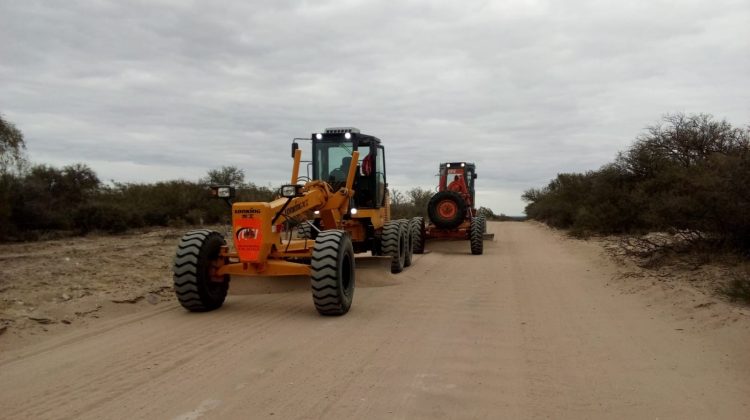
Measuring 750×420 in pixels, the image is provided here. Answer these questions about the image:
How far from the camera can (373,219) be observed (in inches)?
465

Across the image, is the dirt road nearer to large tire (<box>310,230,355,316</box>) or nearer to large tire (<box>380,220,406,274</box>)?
large tire (<box>310,230,355,316</box>)

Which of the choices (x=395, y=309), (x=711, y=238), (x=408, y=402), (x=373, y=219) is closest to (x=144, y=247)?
(x=373, y=219)

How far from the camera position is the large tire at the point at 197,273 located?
776 centimetres

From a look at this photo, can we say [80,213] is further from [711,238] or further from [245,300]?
[711,238]

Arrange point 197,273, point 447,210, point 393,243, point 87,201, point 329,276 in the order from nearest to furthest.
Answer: point 329,276 → point 197,273 → point 393,243 → point 447,210 → point 87,201

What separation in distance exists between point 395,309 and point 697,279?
5.03 m

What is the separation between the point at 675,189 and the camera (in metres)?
12.8

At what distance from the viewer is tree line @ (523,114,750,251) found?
32.8 ft

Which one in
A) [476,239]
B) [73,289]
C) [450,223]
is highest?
[450,223]

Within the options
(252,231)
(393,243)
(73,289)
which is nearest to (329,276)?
(252,231)

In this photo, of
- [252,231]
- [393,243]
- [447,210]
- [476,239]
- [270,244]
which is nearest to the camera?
[252,231]

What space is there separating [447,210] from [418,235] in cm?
146

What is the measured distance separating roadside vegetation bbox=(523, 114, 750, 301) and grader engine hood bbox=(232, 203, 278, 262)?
244 inches

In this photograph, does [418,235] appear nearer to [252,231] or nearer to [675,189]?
[675,189]
